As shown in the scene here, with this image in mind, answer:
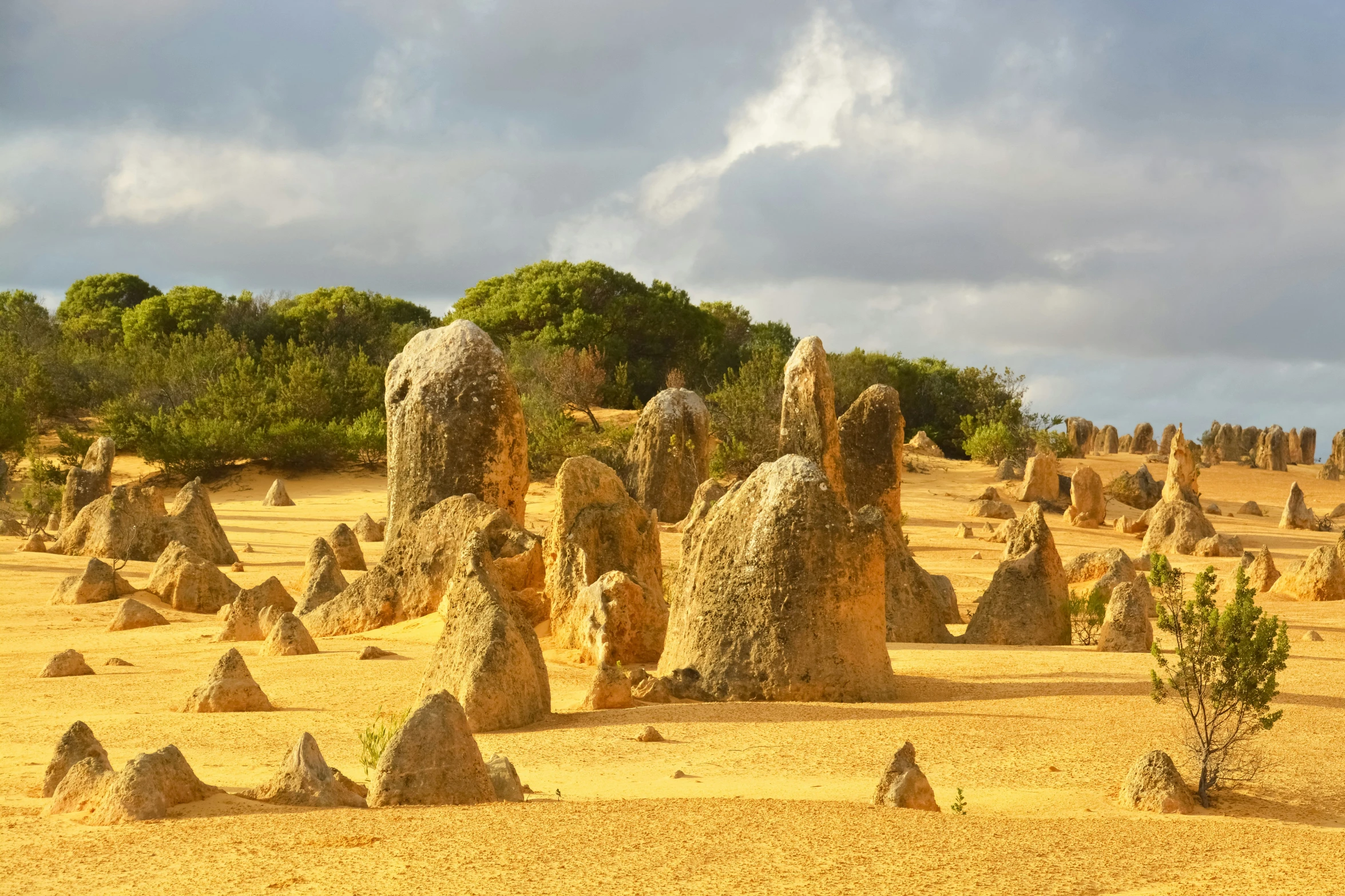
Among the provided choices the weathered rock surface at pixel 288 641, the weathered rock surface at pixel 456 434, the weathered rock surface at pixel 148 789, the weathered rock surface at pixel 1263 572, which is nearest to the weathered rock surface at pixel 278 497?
the weathered rock surface at pixel 456 434

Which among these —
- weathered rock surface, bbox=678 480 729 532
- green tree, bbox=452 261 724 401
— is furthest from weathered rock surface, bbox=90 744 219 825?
green tree, bbox=452 261 724 401

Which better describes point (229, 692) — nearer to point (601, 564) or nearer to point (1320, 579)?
point (601, 564)

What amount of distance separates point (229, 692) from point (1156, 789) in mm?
4959

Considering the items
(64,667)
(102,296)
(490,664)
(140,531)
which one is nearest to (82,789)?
(490,664)

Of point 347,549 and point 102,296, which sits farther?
point 102,296

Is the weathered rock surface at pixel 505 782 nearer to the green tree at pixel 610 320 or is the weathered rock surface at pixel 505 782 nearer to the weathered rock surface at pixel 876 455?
the weathered rock surface at pixel 876 455

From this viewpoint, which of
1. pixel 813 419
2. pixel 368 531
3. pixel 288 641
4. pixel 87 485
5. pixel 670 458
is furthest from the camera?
pixel 670 458

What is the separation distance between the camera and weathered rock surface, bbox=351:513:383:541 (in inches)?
811

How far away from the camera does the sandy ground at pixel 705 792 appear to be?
4.82m

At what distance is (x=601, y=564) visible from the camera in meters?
11.7

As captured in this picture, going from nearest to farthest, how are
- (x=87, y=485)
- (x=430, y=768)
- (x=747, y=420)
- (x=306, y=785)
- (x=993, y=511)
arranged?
(x=306, y=785), (x=430, y=768), (x=87, y=485), (x=993, y=511), (x=747, y=420)

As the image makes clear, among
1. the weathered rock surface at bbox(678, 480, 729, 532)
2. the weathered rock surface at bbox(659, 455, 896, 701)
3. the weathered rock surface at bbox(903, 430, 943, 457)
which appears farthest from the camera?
the weathered rock surface at bbox(903, 430, 943, 457)

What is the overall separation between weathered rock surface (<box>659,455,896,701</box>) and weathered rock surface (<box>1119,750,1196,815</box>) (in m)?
2.71

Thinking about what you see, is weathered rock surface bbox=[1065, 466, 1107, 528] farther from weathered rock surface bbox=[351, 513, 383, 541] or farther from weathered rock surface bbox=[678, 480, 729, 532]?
weathered rock surface bbox=[351, 513, 383, 541]
